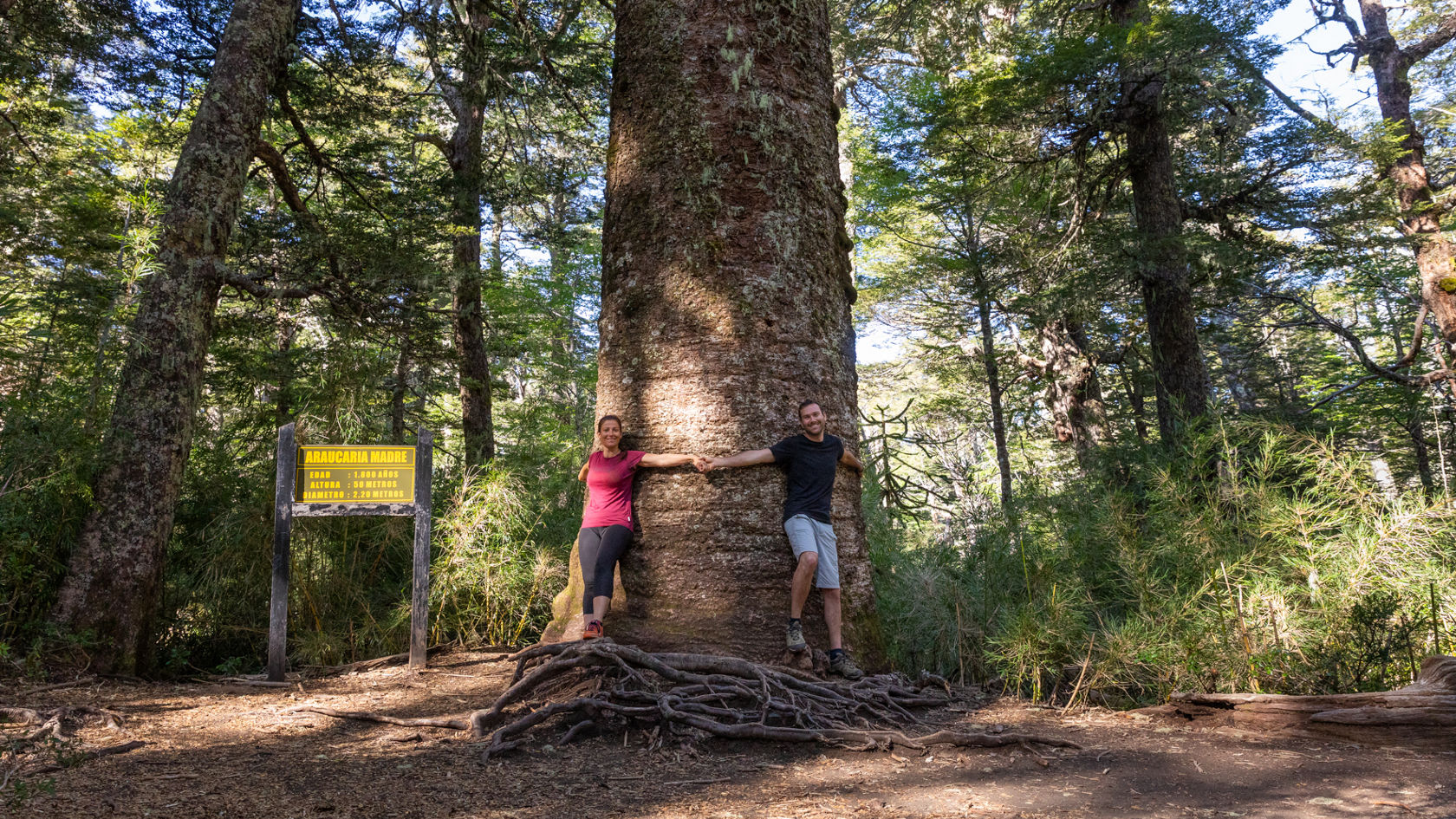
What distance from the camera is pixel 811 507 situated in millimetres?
4738

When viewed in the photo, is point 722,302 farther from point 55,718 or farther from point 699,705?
point 55,718

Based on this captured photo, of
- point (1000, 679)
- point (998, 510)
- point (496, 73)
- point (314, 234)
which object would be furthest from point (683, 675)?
point (496, 73)

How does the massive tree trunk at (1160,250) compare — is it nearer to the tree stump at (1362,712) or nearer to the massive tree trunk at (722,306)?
the tree stump at (1362,712)

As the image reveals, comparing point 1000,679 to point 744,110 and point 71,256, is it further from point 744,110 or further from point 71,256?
point 71,256

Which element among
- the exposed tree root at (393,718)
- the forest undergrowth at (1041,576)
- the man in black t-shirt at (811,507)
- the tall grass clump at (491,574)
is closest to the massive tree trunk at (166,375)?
the forest undergrowth at (1041,576)

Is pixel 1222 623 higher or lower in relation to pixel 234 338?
lower

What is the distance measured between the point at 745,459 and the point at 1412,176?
14153 mm

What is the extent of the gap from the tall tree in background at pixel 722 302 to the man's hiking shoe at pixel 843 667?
0.54 ft

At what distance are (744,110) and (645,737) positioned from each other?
391cm

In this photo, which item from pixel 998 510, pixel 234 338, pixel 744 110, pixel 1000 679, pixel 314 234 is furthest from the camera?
pixel 234 338

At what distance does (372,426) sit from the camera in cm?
844

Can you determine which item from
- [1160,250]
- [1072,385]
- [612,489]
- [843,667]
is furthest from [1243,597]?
[1072,385]

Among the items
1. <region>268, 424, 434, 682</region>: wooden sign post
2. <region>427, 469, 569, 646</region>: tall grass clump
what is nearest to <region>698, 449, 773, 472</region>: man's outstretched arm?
<region>268, 424, 434, 682</region>: wooden sign post

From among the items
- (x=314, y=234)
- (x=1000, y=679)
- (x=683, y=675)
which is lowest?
(x=1000, y=679)
